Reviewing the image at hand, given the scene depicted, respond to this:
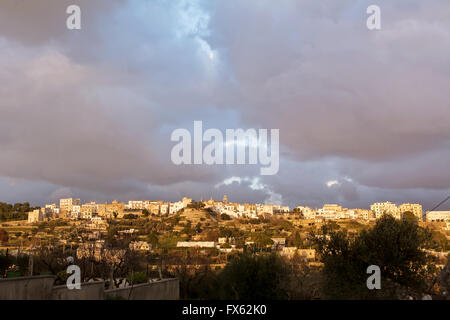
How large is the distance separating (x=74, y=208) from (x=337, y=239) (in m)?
179

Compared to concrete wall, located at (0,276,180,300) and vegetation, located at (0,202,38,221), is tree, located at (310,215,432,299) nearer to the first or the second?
concrete wall, located at (0,276,180,300)

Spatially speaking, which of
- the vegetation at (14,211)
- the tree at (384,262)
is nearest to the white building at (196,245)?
the tree at (384,262)

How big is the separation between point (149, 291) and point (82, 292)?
249 inches

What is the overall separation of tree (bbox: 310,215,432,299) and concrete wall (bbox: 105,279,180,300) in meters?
9.27

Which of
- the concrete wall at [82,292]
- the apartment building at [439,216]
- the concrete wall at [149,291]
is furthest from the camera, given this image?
the apartment building at [439,216]

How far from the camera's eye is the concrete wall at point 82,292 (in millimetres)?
15749

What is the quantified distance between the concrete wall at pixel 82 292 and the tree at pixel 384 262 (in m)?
11.1

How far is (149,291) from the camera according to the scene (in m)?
22.2

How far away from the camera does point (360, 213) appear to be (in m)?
194

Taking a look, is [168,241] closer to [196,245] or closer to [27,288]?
[196,245]
